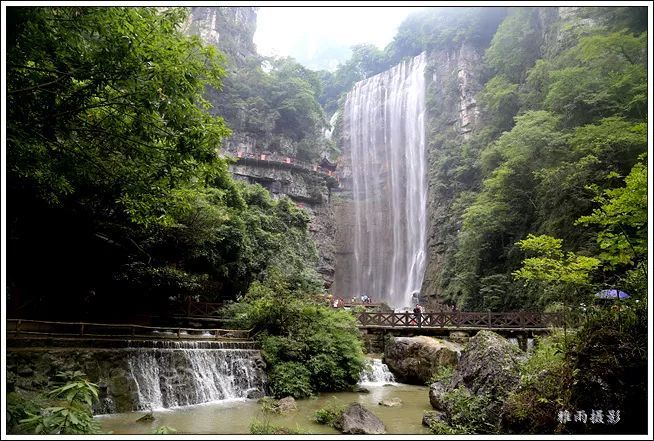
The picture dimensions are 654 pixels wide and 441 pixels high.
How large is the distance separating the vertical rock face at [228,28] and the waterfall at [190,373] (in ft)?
106

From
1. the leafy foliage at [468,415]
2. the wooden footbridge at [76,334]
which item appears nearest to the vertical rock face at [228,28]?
the wooden footbridge at [76,334]

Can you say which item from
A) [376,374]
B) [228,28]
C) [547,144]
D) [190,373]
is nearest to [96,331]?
[190,373]

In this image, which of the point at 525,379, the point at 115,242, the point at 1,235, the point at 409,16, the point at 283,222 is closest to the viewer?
the point at 1,235

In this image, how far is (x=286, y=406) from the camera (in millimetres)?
8289

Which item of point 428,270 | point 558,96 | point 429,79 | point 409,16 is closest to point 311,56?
point 409,16

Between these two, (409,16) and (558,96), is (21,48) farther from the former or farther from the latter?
(409,16)

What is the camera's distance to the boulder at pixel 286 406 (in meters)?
8.03

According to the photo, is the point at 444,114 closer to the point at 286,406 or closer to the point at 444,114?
the point at 444,114

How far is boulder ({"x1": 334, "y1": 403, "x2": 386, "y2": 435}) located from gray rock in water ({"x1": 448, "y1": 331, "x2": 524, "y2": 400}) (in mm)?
1680

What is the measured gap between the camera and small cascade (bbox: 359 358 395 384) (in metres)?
12.7

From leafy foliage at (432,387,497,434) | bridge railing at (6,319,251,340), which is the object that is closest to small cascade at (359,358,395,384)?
bridge railing at (6,319,251,340)

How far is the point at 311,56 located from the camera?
85.4 m

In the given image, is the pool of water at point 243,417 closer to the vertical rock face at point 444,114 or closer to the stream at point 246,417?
the stream at point 246,417

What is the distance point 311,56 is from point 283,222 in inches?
2849
